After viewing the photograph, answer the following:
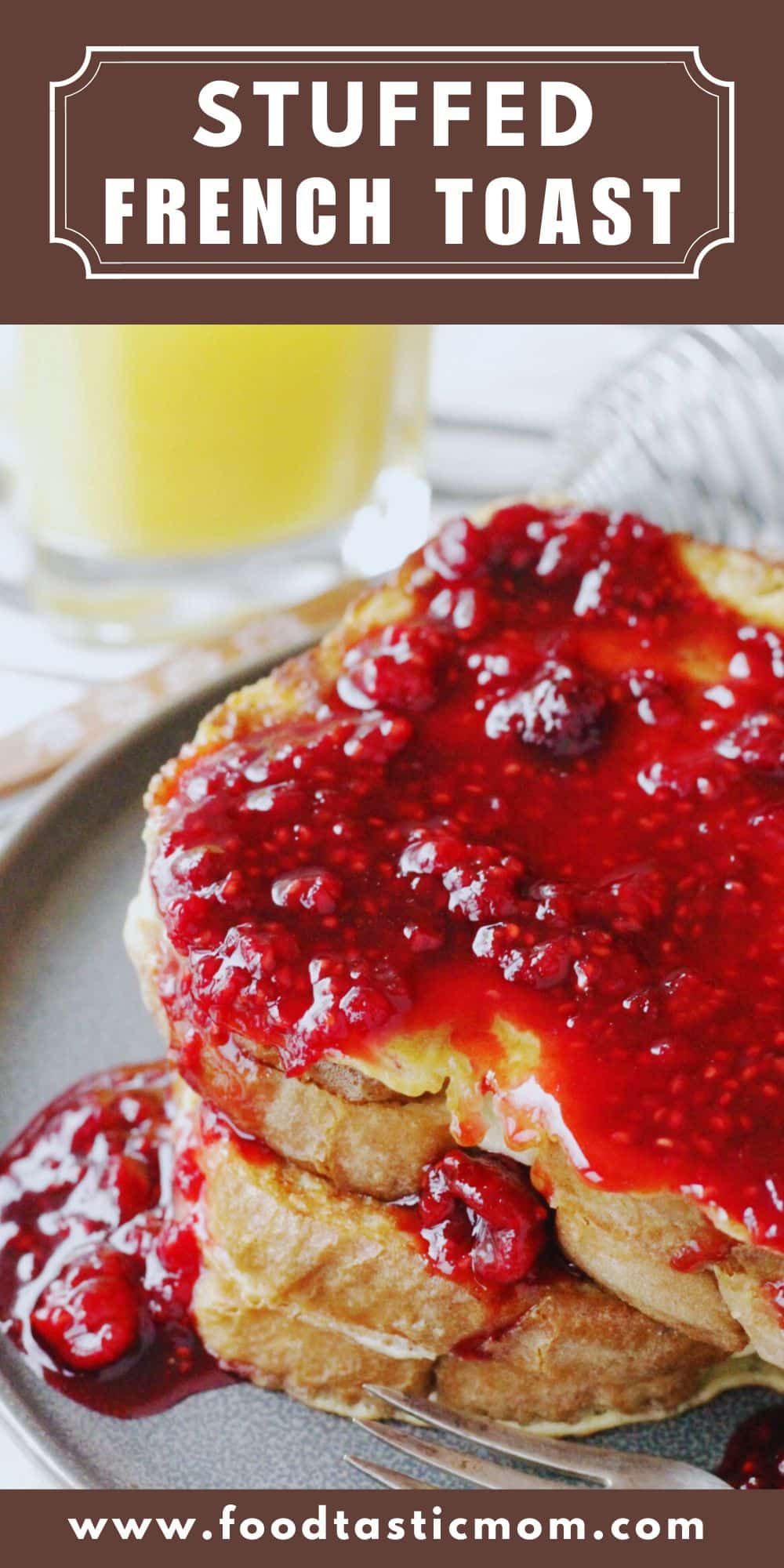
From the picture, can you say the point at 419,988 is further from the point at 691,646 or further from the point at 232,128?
the point at 232,128

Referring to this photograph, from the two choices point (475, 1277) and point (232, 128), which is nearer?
point (475, 1277)

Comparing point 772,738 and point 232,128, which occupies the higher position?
point 232,128

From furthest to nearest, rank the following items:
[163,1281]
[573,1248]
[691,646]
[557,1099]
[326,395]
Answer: [326,395]
[691,646]
[163,1281]
[573,1248]
[557,1099]

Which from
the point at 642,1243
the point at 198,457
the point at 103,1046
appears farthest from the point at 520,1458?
the point at 198,457

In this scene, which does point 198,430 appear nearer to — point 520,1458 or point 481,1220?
point 481,1220

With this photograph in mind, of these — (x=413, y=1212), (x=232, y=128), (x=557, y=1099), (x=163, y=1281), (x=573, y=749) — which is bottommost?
(x=163, y=1281)

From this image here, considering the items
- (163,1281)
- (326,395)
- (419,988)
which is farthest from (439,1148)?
(326,395)

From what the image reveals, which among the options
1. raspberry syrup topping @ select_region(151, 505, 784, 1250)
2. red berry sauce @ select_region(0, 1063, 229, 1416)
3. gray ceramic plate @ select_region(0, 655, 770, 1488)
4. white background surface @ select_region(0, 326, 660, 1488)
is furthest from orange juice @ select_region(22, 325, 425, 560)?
red berry sauce @ select_region(0, 1063, 229, 1416)
